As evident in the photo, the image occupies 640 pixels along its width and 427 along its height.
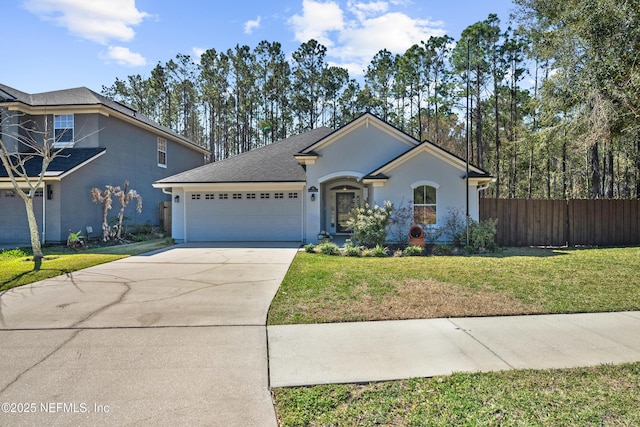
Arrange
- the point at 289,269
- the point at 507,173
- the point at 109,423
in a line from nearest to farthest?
the point at 109,423, the point at 289,269, the point at 507,173

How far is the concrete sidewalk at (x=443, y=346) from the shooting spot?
148 inches

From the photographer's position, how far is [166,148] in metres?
21.9

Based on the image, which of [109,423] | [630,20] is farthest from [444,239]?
[109,423]

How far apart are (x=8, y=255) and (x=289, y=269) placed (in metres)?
9.79

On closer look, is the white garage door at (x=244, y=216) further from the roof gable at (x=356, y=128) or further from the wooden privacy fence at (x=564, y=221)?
the wooden privacy fence at (x=564, y=221)

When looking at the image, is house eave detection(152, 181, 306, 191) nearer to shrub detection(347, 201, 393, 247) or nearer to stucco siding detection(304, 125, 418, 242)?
stucco siding detection(304, 125, 418, 242)

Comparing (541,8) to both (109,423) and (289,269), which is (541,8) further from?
(109,423)

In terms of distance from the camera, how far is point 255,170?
53.3 ft

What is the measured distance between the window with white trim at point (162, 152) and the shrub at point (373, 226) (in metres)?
14.0

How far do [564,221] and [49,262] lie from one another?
→ 60.5 ft

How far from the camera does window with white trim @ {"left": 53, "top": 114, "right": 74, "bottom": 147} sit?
1652cm

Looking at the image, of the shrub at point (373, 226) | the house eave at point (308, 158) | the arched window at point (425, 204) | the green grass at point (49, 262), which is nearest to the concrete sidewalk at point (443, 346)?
the green grass at point (49, 262)

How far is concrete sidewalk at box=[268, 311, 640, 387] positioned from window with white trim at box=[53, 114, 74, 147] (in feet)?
55.1

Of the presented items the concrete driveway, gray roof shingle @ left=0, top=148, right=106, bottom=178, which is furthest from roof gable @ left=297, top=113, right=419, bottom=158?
gray roof shingle @ left=0, top=148, right=106, bottom=178
